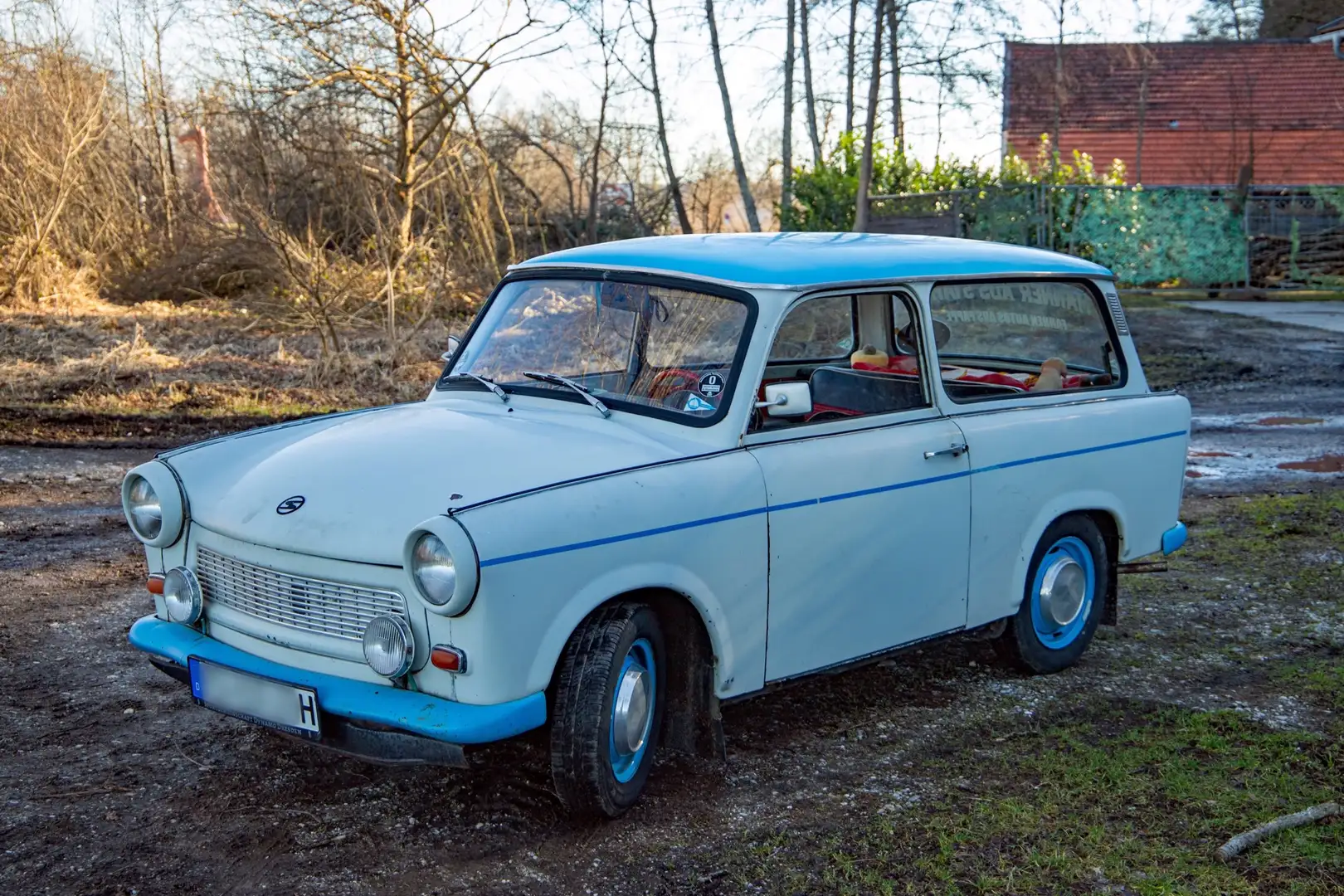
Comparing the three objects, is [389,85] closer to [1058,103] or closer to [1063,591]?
[1063,591]

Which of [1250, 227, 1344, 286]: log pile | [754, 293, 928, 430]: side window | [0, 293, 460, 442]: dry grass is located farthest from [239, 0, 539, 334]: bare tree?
[1250, 227, 1344, 286]: log pile

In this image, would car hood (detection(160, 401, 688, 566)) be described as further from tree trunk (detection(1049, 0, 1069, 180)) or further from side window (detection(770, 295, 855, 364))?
tree trunk (detection(1049, 0, 1069, 180))

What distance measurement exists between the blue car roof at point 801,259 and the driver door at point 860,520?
0.43 ft

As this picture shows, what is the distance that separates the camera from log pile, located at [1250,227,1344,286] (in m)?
22.9

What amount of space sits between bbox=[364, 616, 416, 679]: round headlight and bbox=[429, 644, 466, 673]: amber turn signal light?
0.08 m

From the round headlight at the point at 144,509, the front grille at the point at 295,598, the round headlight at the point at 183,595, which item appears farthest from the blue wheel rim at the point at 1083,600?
the round headlight at the point at 144,509

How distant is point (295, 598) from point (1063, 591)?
3103 millimetres

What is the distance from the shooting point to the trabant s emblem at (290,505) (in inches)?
143

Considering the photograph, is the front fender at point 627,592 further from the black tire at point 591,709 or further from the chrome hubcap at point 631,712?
the chrome hubcap at point 631,712

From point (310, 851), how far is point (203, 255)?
606 inches

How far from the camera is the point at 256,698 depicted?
363 centimetres

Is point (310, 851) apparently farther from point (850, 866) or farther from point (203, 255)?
point (203, 255)

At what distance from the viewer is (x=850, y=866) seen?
3512mm

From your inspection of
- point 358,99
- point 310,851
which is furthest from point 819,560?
point 358,99
